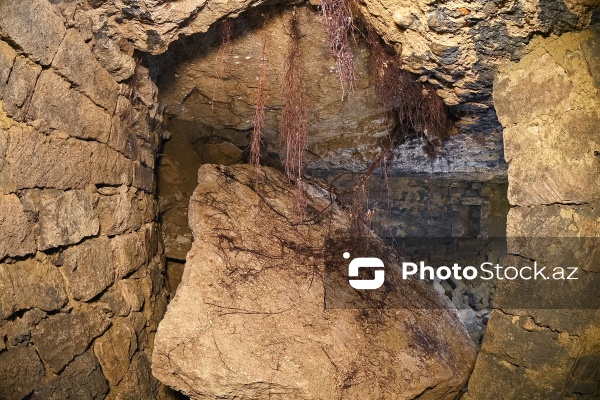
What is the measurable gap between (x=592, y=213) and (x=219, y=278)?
5.27 feet

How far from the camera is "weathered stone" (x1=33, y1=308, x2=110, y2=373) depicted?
1.59 meters

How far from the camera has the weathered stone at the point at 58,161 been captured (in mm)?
1492

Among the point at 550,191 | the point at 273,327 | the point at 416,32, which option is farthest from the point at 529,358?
the point at 416,32

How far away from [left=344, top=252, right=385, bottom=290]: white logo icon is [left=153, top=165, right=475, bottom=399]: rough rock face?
0.22m

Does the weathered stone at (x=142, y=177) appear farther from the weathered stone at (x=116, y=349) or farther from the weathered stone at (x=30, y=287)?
the weathered stone at (x=30, y=287)

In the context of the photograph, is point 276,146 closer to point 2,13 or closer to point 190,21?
point 190,21

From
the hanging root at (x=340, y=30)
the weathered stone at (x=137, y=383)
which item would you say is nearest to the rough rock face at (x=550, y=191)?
the hanging root at (x=340, y=30)

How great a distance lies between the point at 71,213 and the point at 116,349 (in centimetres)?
63

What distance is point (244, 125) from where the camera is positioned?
10.6ft

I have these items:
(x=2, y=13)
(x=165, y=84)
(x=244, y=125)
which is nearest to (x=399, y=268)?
(x=244, y=125)

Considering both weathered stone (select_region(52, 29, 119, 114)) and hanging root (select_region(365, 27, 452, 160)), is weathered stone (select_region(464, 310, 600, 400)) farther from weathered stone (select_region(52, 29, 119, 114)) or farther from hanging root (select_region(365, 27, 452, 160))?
weathered stone (select_region(52, 29, 119, 114))

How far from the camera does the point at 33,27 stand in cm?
154

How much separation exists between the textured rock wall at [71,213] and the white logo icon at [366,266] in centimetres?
115

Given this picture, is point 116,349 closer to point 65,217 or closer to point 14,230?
point 65,217
